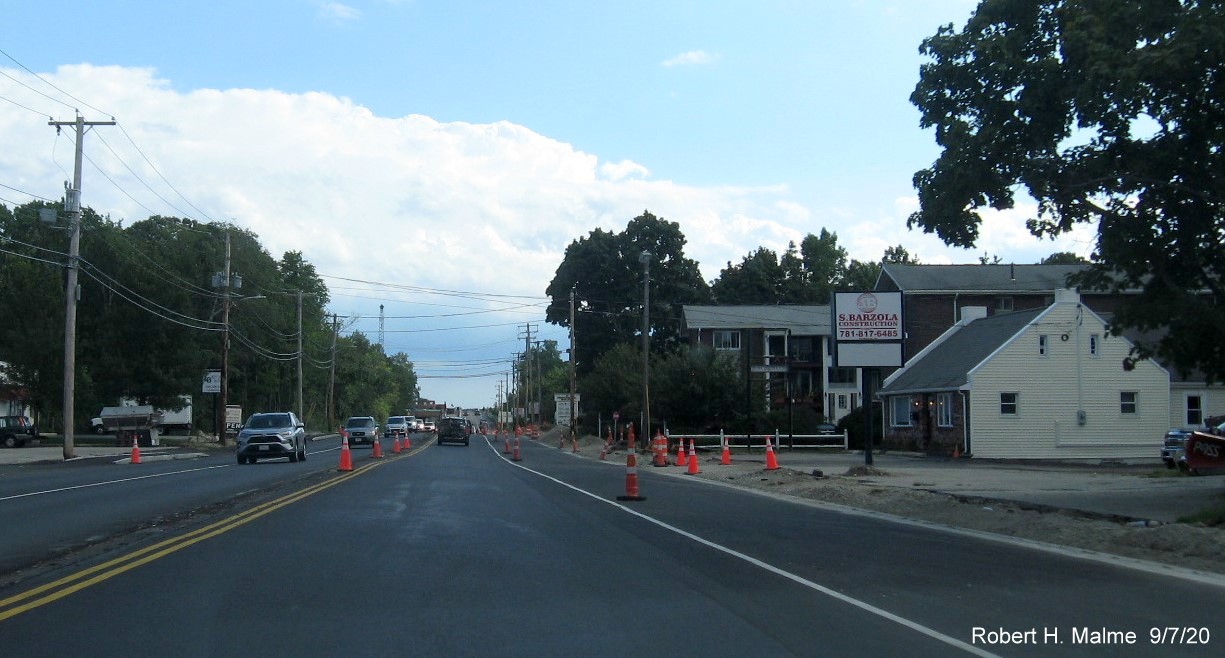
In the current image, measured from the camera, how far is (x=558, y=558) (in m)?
12.0

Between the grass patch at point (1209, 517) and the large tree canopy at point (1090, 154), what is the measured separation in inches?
111

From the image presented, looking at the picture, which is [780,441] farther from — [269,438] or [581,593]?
[581,593]

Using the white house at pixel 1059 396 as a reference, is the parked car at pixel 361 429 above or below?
below

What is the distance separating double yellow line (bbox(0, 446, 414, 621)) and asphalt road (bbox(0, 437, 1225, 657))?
0.04 meters

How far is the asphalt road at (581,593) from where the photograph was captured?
781 cm

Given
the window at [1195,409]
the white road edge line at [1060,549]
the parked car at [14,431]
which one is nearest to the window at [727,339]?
the window at [1195,409]

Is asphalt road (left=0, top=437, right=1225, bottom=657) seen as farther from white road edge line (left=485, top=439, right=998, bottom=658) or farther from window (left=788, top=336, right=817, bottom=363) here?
window (left=788, top=336, right=817, bottom=363)

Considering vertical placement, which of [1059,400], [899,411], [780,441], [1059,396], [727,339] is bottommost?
[780,441]

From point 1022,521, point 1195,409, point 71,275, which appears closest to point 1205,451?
point 1022,521

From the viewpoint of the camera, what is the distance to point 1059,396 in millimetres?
40875

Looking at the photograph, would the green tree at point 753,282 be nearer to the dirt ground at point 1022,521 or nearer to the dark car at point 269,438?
the dark car at point 269,438

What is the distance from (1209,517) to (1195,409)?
31652 mm

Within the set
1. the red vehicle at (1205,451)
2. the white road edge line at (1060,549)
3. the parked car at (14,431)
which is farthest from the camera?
the parked car at (14,431)

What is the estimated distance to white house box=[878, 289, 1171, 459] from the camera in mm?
40500
